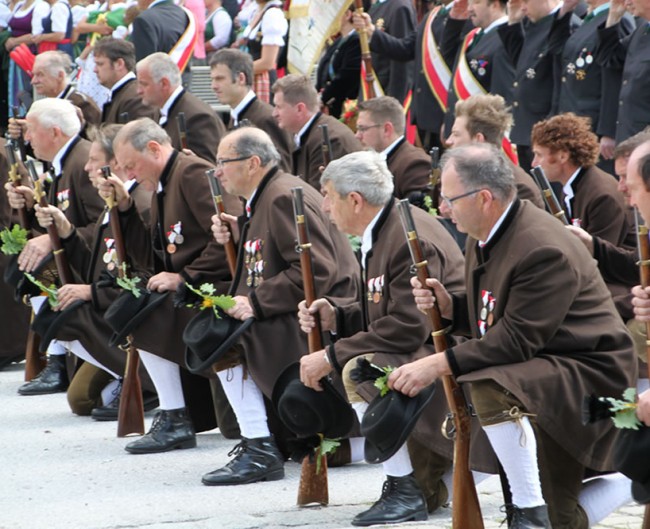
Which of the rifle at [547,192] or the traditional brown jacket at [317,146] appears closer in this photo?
the rifle at [547,192]

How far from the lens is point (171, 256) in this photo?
7602mm

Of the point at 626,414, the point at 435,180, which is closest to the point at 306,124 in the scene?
the point at 435,180

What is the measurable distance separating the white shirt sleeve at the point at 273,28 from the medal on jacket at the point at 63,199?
11.0 feet

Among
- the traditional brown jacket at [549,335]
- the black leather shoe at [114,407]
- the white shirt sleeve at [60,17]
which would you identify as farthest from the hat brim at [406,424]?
the white shirt sleeve at [60,17]

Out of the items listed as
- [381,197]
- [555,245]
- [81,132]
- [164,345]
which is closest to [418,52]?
[81,132]

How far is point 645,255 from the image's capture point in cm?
468

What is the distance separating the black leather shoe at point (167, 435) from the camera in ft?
24.2

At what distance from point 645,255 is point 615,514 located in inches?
64.9

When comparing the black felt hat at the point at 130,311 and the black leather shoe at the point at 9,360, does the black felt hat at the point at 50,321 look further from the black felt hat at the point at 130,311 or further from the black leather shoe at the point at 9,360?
the black leather shoe at the point at 9,360

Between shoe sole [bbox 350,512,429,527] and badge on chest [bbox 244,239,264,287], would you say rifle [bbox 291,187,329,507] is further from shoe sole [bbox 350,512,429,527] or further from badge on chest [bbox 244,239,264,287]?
badge on chest [bbox 244,239,264,287]

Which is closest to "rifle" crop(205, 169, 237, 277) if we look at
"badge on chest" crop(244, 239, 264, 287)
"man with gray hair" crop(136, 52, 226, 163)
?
"badge on chest" crop(244, 239, 264, 287)

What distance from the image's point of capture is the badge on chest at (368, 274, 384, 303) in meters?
5.93

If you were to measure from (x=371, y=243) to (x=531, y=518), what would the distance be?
1486mm

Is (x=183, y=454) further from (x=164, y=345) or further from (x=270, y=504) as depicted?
(x=270, y=504)
